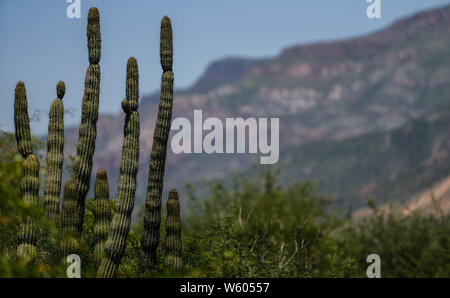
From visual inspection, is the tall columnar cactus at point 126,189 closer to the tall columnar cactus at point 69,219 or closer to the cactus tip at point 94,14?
the tall columnar cactus at point 69,219

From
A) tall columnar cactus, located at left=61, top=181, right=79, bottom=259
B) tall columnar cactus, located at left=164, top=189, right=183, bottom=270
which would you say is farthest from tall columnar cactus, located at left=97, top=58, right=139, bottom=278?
tall columnar cactus, located at left=61, top=181, right=79, bottom=259

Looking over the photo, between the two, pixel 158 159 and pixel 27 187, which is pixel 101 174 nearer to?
pixel 158 159

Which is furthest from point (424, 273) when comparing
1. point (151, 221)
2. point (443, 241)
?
point (151, 221)

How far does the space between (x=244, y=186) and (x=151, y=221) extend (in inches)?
1007

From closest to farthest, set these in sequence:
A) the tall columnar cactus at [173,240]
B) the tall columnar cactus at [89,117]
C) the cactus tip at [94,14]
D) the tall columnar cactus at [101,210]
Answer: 1. the tall columnar cactus at [173,240]
2. the tall columnar cactus at [101,210]
3. the tall columnar cactus at [89,117]
4. the cactus tip at [94,14]

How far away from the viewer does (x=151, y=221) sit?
1180cm

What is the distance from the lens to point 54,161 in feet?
40.2

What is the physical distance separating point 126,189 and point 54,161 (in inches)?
84.1

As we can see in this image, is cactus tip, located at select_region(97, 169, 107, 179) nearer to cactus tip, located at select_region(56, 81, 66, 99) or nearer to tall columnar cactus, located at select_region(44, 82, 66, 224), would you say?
tall columnar cactus, located at select_region(44, 82, 66, 224)

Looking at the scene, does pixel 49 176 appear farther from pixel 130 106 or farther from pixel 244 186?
pixel 244 186

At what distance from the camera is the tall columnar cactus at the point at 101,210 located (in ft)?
37.8

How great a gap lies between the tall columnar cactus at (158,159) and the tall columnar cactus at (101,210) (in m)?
0.71

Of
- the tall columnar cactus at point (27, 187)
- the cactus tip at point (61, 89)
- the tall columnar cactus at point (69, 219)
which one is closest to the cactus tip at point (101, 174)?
the tall columnar cactus at point (69, 219)

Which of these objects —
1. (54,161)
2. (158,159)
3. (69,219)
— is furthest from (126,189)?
(54,161)
